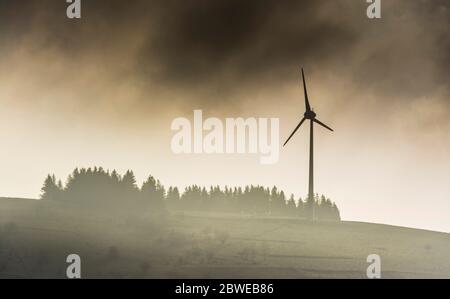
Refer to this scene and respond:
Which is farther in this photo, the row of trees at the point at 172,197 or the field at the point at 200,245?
the row of trees at the point at 172,197

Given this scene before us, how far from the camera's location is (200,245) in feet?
244

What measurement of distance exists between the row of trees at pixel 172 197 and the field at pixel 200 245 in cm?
125

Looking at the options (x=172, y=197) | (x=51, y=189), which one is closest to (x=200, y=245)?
(x=172, y=197)

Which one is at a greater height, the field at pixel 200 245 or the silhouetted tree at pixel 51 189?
the silhouetted tree at pixel 51 189

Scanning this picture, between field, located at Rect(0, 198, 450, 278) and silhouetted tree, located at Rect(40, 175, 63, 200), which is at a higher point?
silhouetted tree, located at Rect(40, 175, 63, 200)

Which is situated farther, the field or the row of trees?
the row of trees

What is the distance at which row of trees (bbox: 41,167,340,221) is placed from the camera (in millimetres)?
76875

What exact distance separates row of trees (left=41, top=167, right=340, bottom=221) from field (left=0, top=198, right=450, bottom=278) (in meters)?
1.25

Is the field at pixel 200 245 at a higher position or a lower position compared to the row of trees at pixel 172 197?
lower

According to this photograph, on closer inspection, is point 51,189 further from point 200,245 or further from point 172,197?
point 200,245

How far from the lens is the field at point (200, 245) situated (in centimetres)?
6769
